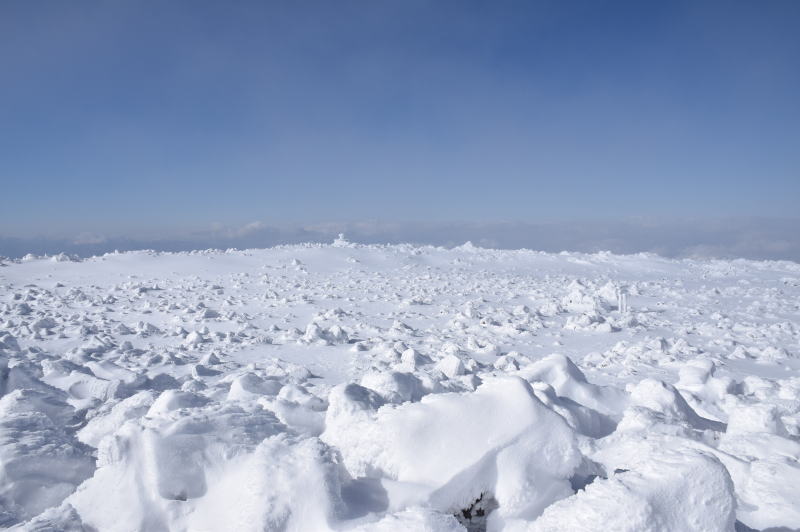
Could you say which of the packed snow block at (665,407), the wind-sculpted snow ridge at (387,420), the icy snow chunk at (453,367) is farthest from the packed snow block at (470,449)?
the icy snow chunk at (453,367)

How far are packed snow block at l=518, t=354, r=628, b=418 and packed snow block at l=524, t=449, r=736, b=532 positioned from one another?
8.66 ft

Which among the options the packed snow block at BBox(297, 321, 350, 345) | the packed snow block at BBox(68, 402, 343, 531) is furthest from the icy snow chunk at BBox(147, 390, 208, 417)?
the packed snow block at BBox(297, 321, 350, 345)

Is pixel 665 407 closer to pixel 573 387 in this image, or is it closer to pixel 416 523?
pixel 573 387

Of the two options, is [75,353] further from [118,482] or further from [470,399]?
[470,399]

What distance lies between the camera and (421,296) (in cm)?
1374

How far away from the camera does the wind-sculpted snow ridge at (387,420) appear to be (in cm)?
244

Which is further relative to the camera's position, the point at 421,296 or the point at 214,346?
the point at 421,296

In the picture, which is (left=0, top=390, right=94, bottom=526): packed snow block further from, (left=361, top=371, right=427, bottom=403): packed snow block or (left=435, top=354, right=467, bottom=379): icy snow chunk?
(left=435, top=354, right=467, bottom=379): icy snow chunk

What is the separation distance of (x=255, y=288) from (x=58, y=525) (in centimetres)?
1249

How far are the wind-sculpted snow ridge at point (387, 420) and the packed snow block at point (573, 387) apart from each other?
0.08ft

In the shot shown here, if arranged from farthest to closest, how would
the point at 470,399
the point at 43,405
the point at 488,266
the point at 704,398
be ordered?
the point at 488,266 < the point at 704,398 < the point at 43,405 < the point at 470,399

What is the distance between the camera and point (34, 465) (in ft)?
9.58

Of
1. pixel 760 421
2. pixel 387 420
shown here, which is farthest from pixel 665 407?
pixel 387 420

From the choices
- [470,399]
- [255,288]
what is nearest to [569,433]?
[470,399]
